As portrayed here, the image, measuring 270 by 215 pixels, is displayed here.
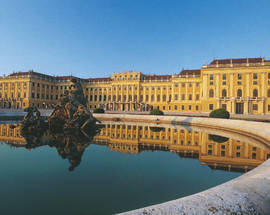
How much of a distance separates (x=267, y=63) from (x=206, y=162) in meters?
49.8

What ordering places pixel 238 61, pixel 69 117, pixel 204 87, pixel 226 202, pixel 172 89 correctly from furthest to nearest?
pixel 172 89 < pixel 204 87 < pixel 238 61 < pixel 69 117 < pixel 226 202

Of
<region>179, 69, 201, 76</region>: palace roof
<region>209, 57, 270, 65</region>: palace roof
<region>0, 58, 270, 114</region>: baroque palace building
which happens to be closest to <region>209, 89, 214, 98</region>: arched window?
<region>0, 58, 270, 114</region>: baroque palace building

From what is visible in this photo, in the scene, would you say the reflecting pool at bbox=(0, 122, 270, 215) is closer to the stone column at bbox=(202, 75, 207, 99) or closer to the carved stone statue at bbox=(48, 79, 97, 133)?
the carved stone statue at bbox=(48, 79, 97, 133)

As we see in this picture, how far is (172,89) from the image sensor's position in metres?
57.6

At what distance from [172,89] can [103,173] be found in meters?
53.6

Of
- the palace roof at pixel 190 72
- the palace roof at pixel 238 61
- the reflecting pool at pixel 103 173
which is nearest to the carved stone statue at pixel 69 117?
the reflecting pool at pixel 103 173

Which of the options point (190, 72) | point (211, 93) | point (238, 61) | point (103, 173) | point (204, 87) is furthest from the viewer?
point (190, 72)

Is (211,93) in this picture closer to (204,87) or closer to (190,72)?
(204,87)

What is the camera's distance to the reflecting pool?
4289 millimetres

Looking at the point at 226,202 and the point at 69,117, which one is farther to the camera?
the point at 69,117

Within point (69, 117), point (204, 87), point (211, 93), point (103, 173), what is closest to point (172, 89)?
point (204, 87)

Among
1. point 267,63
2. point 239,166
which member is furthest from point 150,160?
point 267,63

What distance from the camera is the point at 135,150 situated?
9844 millimetres

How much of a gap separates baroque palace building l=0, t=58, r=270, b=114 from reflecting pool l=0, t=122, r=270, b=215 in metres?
41.5
